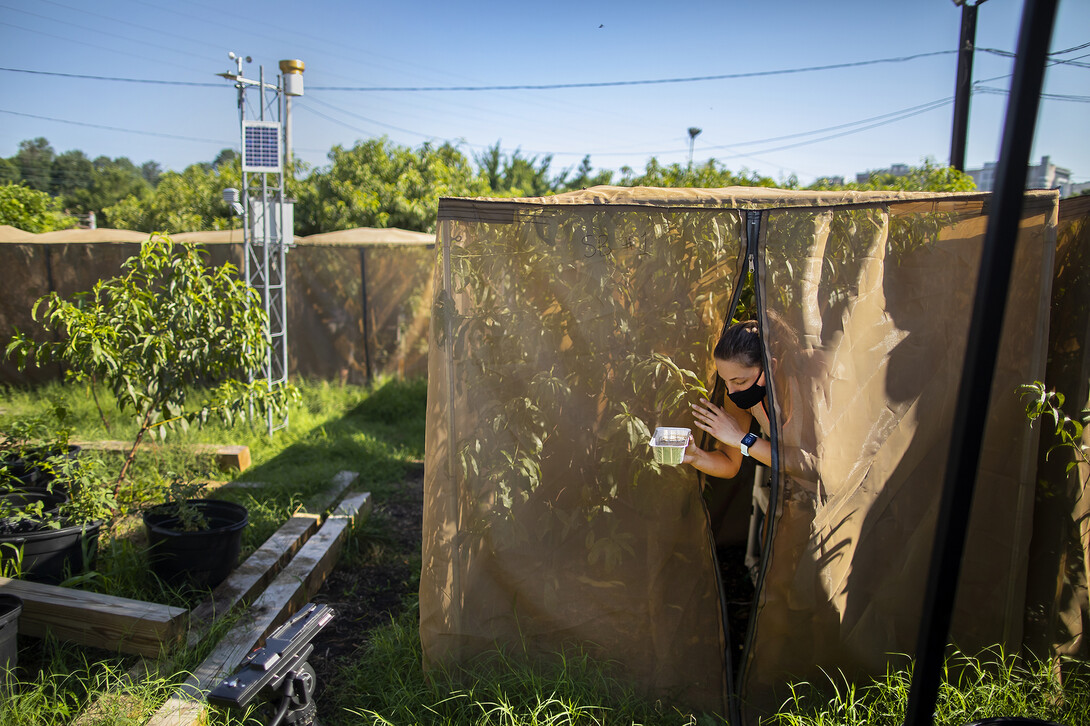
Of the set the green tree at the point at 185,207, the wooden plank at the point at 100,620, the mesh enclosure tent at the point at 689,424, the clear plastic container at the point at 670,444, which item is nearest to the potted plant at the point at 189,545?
the wooden plank at the point at 100,620

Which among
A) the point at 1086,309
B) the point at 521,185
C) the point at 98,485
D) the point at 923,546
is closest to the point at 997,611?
the point at 923,546

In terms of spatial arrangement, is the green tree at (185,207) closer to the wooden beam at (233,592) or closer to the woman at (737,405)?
the wooden beam at (233,592)

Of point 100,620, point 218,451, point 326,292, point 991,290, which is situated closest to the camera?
point 991,290

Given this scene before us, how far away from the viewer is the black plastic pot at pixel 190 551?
363 cm

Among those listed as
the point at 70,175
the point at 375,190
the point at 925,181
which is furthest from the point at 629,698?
the point at 70,175

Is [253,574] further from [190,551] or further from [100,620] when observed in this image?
[100,620]

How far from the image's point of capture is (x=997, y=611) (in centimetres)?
267

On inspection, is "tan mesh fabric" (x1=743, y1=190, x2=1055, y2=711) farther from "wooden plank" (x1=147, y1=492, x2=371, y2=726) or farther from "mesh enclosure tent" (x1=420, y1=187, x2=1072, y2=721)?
"wooden plank" (x1=147, y1=492, x2=371, y2=726)

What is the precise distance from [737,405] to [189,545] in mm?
2992

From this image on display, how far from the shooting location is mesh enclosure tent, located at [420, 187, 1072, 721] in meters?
2.51

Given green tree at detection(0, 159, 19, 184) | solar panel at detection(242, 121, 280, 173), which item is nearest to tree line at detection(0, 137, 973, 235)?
green tree at detection(0, 159, 19, 184)

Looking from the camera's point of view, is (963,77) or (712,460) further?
(963,77)

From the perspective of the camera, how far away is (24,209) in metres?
12.8

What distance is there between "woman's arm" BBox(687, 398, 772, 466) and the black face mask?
0.08 metres
